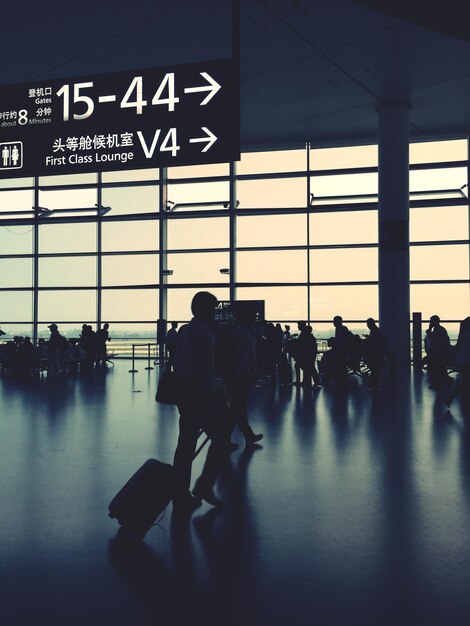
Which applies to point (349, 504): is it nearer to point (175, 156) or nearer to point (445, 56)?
point (175, 156)

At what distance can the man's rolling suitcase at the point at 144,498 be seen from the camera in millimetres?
3633

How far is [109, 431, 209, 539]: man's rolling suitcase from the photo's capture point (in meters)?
3.63

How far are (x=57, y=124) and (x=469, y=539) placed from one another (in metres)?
5.12

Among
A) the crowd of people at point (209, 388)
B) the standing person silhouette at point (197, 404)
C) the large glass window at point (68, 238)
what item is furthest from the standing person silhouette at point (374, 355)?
the large glass window at point (68, 238)

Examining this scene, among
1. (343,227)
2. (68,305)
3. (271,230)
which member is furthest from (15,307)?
(343,227)

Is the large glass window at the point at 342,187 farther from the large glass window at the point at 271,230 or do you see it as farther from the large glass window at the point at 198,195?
the large glass window at the point at 198,195

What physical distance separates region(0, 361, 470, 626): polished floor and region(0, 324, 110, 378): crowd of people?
25.5 ft

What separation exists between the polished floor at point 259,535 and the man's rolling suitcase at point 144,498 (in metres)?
0.12

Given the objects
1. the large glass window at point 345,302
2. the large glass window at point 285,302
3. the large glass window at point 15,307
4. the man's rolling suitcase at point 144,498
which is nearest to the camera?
the man's rolling suitcase at point 144,498

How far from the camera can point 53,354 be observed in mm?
15023

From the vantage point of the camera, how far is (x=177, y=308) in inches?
831

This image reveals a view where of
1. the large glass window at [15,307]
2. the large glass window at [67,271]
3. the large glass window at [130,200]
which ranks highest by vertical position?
the large glass window at [130,200]

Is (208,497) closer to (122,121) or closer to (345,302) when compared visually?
(122,121)

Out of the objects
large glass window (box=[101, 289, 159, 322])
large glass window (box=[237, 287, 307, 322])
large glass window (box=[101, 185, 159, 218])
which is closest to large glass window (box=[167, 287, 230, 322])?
large glass window (box=[101, 289, 159, 322])
